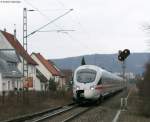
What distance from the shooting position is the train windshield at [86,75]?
42.2 meters

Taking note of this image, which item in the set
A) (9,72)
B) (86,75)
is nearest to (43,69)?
(9,72)

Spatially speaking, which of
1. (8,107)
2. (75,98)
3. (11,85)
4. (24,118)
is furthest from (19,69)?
(24,118)

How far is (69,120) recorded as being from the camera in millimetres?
27406

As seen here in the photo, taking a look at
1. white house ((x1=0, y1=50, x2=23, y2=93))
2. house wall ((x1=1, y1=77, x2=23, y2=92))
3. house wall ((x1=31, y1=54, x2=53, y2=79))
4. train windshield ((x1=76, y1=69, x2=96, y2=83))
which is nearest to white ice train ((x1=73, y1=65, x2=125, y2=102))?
train windshield ((x1=76, y1=69, x2=96, y2=83))

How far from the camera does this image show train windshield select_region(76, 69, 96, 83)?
139ft

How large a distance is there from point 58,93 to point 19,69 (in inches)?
1373

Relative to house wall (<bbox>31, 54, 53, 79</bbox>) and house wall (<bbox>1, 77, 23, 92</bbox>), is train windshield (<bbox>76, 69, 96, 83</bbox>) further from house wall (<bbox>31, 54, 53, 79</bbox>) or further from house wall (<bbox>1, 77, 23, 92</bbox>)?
house wall (<bbox>31, 54, 53, 79</bbox>)

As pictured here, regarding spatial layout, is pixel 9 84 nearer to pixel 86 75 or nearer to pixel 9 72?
pixel 9 72

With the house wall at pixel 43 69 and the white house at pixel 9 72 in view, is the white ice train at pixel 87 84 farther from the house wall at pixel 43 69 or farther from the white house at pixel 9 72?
the house wall at pixel 43 69

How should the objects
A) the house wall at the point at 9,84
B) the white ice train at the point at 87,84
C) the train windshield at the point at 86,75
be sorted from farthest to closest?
the house wall at the point at 9,84, the train windshield at the point at 86,75, the white ice train at the point at 87,84

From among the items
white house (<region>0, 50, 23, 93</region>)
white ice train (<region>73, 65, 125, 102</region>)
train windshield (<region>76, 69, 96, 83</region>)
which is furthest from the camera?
white house (<region>0, 50, 23, 93</region>)

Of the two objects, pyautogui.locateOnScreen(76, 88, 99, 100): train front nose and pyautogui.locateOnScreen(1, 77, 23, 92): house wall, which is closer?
pyautogui.locateOnScreen(76, 88, 99, 100): train front nose

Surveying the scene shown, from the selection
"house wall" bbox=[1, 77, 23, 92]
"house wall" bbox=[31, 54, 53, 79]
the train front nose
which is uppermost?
"house wall" bbox=[31, 54, 53, 79]

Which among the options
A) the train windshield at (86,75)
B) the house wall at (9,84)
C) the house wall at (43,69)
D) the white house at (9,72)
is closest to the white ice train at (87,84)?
the train windshield at (86,75)
